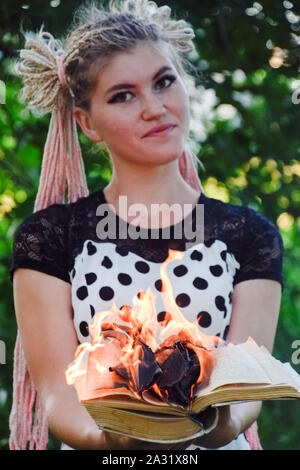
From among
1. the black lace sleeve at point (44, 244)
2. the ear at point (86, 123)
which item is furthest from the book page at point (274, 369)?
the ear at point (86, 123)

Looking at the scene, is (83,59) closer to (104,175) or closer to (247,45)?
(104,175)

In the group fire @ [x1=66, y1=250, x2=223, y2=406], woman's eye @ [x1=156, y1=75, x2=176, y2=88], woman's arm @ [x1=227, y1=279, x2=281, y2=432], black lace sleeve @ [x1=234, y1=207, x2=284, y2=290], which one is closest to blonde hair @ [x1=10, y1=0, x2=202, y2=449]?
woman's eye @ [x1=156, y1=75, x2=176, y2=88]

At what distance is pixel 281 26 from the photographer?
10.9 ft

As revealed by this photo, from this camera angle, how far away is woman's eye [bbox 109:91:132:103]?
2.24 metres

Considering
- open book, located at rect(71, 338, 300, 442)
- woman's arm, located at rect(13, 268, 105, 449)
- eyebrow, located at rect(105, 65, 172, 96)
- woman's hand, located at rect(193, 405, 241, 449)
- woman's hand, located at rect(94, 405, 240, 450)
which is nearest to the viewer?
open book, located at rect(71, 338, 300, 442)

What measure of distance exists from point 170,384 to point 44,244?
0.97m

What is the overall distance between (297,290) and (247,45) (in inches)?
55.1

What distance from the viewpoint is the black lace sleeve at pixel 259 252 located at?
2193 mm

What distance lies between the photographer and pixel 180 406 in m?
1.32

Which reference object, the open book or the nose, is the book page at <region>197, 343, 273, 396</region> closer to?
the open book

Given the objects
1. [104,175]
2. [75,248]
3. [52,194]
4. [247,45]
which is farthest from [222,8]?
[75,248]

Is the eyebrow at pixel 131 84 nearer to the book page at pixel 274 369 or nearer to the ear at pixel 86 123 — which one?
the ear at pixel 86 123

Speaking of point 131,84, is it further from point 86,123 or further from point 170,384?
point 170,384

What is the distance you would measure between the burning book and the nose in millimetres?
921
